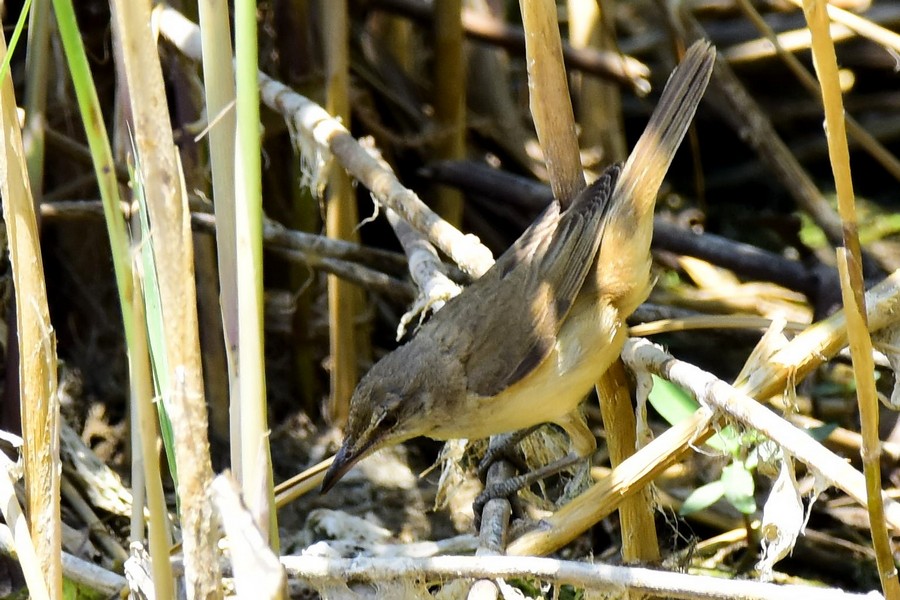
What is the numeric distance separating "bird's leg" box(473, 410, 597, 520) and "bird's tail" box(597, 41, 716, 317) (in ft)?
1.03

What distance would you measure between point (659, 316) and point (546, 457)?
2.60 feet

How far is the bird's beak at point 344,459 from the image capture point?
232cm

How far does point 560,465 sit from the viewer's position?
2.50 m

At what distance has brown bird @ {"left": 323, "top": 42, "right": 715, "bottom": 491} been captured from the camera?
2.45m

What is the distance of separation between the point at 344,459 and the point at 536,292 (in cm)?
66

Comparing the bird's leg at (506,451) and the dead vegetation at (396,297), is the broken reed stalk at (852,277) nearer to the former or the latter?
the dead vegetation at (396,297)

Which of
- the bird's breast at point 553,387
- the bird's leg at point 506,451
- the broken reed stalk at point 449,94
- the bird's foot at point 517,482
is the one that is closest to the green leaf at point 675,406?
the bird's breast at point 553,387

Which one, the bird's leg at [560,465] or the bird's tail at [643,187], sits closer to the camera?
the bird's leg at [560,465]

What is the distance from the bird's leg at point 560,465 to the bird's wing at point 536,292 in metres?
0.21

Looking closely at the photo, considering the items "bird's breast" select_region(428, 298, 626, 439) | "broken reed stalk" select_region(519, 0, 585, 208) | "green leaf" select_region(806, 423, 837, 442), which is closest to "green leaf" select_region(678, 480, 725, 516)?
"green leaf" select_region(806, 423, 837, 442)

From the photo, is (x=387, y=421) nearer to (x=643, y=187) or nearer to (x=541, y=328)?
(x=541, y=328)

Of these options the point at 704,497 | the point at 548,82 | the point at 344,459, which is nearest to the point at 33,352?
the point at 344,459

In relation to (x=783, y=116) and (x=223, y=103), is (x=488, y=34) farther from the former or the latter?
(x=223, y=103)

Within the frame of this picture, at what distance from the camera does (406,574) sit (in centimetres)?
179
